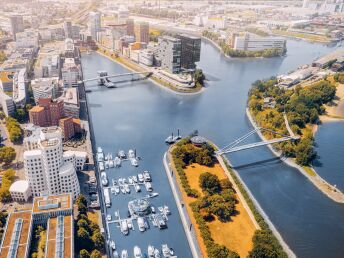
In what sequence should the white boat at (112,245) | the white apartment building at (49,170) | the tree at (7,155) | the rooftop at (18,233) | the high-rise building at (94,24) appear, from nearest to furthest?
the rooftop at (18,233) → the white boat at (112,245) → the white apartment building at (49,170) → the tree at (7,155) → the high-rise building at (94,24)

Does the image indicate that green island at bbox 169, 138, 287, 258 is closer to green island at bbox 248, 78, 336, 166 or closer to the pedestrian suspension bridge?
the pedestrian suspension bridge

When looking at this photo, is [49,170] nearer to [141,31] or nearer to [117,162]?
[117,162]

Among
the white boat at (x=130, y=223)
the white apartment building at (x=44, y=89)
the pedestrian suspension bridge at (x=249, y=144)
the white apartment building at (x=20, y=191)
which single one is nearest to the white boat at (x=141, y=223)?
the white boat at (x=130, y=223)

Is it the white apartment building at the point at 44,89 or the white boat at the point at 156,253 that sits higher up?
the white apartment building at the point at 44,89

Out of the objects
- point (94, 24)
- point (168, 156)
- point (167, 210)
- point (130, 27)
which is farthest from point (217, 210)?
point (94, 24)

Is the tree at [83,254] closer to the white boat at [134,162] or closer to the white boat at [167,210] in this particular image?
the white boat at [167,210]

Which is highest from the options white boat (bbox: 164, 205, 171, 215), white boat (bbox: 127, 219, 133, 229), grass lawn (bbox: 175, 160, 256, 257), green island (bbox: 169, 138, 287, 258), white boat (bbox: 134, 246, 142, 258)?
green island (bbox: 169, 138, 287, 258)

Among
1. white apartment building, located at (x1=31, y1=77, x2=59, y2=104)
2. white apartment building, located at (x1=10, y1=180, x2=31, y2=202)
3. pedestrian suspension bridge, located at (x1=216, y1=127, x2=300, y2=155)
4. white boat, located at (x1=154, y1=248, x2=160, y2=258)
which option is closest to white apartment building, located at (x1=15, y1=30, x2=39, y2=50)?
white apartment building, located at (x1=31, y1=77, x2=59, y2=104)
